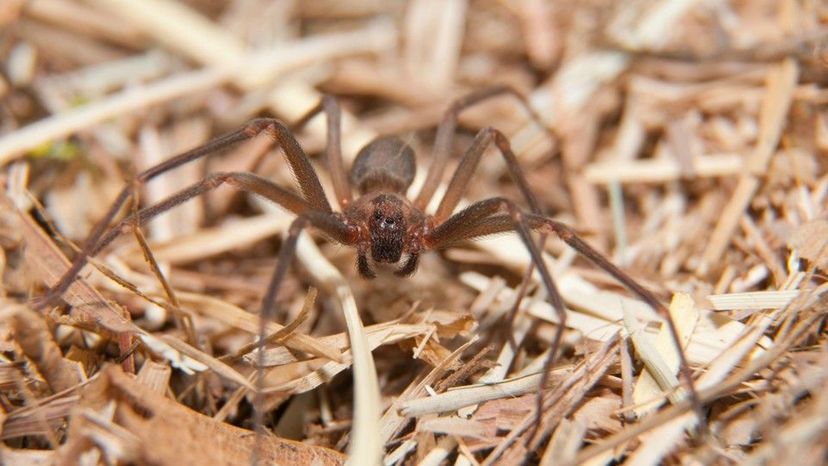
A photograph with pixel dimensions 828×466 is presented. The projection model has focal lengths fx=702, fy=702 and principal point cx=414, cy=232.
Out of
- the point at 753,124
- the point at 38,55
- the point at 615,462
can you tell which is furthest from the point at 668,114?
the point at 38,55

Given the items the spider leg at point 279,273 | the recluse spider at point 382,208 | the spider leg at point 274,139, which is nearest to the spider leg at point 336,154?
the recluse spider at point 382,208

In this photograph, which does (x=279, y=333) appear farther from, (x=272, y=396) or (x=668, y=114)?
(x=668, y=114)

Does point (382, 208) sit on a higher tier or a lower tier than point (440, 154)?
lower

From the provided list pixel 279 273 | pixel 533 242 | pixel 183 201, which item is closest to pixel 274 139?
pixel 183 201

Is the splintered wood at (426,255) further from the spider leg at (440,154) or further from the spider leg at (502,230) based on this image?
the spider leg at (440,154)

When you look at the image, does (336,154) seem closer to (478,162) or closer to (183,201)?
(478,162)

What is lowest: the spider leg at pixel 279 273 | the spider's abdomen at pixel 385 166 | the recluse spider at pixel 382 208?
the spider leg at pixel 279 273
